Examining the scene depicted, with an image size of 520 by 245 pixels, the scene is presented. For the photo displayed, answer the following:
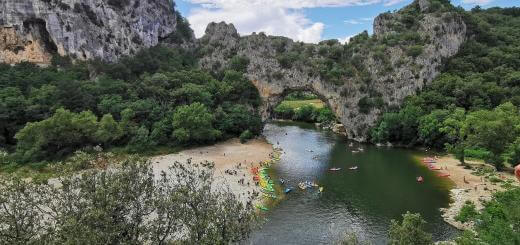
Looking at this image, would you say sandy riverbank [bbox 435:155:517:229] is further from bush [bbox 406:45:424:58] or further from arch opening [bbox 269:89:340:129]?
arch opening [bbox 269:89:340:129]

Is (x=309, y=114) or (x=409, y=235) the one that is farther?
(x=309, y=114)

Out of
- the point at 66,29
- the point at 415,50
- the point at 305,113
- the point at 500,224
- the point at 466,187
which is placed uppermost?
the point at 66,29

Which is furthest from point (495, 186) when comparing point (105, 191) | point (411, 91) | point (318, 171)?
point (105, 191)

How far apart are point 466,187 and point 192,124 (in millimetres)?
40551

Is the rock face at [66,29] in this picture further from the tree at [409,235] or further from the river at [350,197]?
the tree at [409,235]

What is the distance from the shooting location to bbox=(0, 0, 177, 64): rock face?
79.1 meters

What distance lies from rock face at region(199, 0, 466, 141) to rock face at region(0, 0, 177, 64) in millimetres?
19486

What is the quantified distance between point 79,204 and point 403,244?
16843 mm

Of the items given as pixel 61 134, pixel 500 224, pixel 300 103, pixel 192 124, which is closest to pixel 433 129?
pixel 192 124

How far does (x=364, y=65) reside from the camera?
84.9m

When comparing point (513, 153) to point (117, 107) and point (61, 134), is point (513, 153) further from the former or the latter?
point (61, 134)

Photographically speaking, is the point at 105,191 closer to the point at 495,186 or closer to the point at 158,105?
the point at 495,186

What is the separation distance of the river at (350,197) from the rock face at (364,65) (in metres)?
12.3

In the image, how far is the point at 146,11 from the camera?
99625 mm
